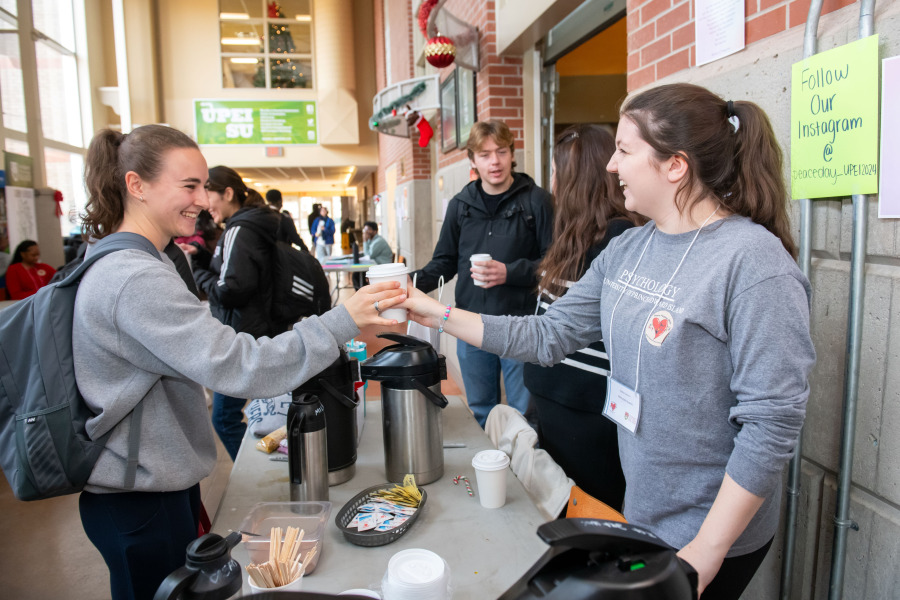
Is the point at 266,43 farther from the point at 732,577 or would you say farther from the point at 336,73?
the point at 732,577

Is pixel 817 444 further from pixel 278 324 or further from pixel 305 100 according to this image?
pixel 305 100

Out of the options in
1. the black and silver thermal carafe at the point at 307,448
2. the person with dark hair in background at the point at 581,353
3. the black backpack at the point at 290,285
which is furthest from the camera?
the black backpack at the point at 290,285

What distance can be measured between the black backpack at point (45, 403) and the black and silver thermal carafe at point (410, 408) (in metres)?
0.62

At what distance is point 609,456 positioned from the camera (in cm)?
185

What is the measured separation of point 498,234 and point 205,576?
2345mm

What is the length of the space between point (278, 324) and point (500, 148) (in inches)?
61.1

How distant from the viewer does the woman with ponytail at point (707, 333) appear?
1045mm

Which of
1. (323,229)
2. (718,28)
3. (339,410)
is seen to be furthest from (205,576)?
(323,229)

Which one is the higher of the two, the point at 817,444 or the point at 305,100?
the point at 305,100

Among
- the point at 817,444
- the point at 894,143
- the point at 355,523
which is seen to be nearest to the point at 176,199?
the point at 355,523

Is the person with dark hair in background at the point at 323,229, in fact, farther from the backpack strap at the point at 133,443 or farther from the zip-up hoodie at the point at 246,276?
the backpack strap at the point at 133,443

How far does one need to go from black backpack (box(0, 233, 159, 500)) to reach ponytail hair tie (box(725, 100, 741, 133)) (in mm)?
1359

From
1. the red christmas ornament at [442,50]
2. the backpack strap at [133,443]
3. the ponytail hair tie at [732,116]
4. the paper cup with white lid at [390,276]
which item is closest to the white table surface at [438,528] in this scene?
the backpack strap at [133,443]

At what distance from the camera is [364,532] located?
1.31 m
